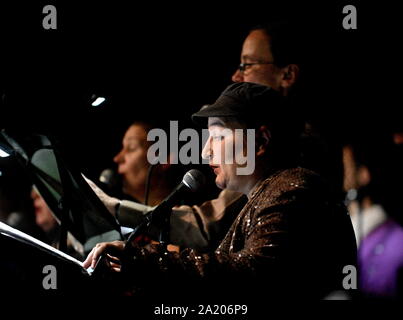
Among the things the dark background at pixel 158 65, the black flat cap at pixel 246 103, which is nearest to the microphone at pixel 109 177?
the dark background at pixel 158 65

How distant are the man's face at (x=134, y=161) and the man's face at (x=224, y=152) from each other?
1.75 m

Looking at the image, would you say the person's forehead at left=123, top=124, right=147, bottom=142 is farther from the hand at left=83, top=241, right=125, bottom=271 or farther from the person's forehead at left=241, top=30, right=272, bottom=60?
the hand at left=83, top=241, right=125, bottom=271

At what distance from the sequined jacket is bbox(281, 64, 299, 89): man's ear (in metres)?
1.28

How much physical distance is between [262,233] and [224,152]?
0.54m

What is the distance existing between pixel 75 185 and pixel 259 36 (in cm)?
158

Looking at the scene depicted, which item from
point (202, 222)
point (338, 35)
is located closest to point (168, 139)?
point (202, 222)

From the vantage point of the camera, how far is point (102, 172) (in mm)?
4199

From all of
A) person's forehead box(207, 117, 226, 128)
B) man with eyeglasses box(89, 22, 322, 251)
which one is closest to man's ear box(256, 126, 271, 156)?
person's forehead box(207, 117, 226, 128)

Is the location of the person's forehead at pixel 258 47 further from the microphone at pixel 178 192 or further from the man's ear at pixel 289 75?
the microphone at pixel 178 192

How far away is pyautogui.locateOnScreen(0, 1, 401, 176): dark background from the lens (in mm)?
3023

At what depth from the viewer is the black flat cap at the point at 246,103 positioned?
2.17 metres

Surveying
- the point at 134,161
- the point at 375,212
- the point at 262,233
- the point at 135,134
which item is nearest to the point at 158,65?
the point at 135,134

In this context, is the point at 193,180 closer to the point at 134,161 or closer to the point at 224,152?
the point at 224,152

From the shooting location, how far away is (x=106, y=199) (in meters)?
3.13
